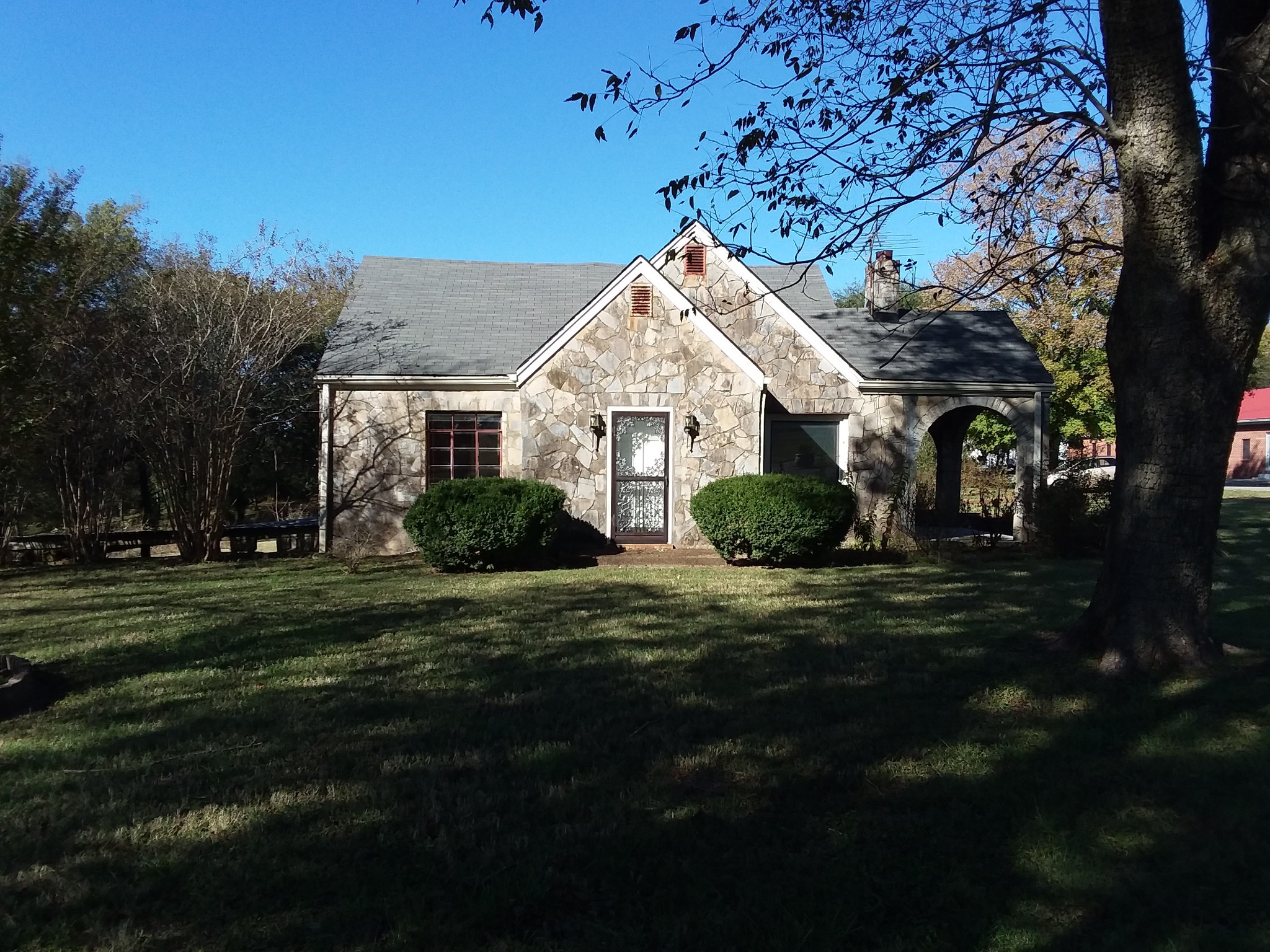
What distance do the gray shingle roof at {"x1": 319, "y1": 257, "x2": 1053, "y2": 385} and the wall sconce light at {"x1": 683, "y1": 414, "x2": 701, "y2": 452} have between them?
258 centimetres

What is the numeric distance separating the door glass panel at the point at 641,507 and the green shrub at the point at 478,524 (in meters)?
2.10

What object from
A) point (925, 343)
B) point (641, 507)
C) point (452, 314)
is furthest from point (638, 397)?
point (925, 343)

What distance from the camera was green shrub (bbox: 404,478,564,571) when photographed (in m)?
12.5

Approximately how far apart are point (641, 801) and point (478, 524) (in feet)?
27.8

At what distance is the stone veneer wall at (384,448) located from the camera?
15.2 metres

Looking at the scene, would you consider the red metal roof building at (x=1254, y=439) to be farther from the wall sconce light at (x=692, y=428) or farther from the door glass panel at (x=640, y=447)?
the door glass panel at (x=640, y=447)

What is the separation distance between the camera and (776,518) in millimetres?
12672

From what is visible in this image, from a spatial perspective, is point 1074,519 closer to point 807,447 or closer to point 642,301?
point 807,447

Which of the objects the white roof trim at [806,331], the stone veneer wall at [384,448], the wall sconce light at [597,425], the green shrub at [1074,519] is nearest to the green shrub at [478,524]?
the wall sconce light at [597,425]

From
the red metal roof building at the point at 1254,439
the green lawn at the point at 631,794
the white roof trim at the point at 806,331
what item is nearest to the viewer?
the green lawn at the point at 631,794

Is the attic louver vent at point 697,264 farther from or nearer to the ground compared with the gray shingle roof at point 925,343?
farther from the ground

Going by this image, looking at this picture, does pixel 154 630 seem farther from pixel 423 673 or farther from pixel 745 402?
pixel 745 402

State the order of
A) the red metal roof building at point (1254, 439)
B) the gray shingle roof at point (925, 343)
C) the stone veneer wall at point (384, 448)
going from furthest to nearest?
the red metal roof building at point (1254, 439), the gray shingle roof at point (925, 343), the stone veneer wall at point (384, 448)

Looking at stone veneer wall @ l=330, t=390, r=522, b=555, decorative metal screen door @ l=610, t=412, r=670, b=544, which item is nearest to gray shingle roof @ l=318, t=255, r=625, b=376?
stone veneer wall @ l=330, t=390, r=522, b=555
